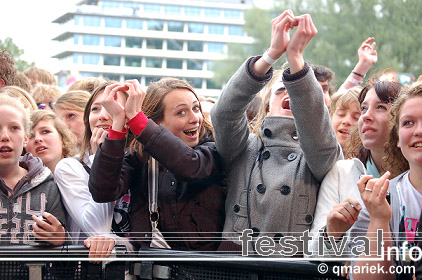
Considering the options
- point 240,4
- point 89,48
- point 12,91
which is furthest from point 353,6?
point 240,4

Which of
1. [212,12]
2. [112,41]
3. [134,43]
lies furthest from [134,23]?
[212,12]

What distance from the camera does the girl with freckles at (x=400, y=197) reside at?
1.40 metres

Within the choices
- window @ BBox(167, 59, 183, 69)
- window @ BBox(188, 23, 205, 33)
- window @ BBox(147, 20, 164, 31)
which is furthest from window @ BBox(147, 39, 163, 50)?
window @ BBox(188, 23, 205, 33)

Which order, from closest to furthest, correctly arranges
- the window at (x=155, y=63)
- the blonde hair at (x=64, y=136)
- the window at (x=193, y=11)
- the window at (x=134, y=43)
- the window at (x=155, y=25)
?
1. the blonde hair at (x=64, y=136)
2. the window at (x=155, y=63)
3. the window at (x=134, y=43)
4. the window at (x=155, y=25)
5. the window at (x=193, y=11)

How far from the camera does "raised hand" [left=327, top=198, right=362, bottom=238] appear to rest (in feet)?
4.98

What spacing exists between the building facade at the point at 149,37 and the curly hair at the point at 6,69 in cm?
5210

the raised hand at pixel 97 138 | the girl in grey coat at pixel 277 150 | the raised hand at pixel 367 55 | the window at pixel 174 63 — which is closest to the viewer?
the girl in grey coat at pixel 277 150

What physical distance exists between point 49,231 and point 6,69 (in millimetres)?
1386

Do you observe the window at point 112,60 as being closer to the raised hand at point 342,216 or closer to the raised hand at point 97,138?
the raised hand at point 97,138

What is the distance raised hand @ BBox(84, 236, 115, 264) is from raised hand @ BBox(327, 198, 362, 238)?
1.85 feet

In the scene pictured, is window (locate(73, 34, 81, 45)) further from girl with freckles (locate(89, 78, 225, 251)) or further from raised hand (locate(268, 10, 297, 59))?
raised hand (locate(268, 10, 297, 59))

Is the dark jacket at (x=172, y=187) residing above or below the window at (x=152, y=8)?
below

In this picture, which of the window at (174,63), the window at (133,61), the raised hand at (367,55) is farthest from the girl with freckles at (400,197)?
the window at (133,61)

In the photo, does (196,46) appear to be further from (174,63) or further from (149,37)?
(149,37)
